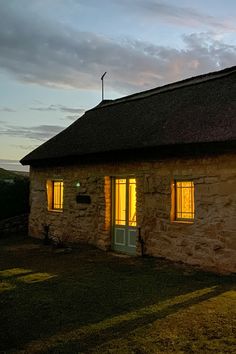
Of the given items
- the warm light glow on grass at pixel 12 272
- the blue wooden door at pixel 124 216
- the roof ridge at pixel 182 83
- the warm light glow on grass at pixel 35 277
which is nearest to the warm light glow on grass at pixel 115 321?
the warm light glow on grass at pixel 35 277

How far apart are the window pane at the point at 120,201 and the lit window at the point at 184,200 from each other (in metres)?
1.92

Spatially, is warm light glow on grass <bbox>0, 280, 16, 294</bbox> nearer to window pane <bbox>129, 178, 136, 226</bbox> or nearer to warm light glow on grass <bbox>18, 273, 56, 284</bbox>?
warm light glow on grass <bbox>18, 273, 56, 284</bbox>

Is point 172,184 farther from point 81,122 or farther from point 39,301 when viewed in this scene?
point 81,122

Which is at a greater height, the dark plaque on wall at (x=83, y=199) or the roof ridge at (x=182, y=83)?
the roof ridge at (x=182, y=83)

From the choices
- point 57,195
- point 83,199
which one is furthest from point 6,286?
point 57,195

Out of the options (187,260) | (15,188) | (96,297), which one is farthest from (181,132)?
(15,188)

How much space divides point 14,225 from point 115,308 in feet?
33.3

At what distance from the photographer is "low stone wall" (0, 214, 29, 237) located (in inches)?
592

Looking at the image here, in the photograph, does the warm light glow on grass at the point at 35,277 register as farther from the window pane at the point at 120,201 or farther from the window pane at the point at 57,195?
the window pane at the point at 57,195

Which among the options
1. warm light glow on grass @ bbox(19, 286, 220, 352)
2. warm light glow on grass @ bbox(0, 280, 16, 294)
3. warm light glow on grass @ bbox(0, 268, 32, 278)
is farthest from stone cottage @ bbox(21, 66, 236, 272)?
warm light glow on grass @ bbox(0, 280, 16, 294)

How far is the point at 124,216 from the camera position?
36.0 feet

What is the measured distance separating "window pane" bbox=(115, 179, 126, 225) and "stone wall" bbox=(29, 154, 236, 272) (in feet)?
0.72

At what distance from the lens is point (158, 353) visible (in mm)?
4418

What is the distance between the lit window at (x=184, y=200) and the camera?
30.1 ft
